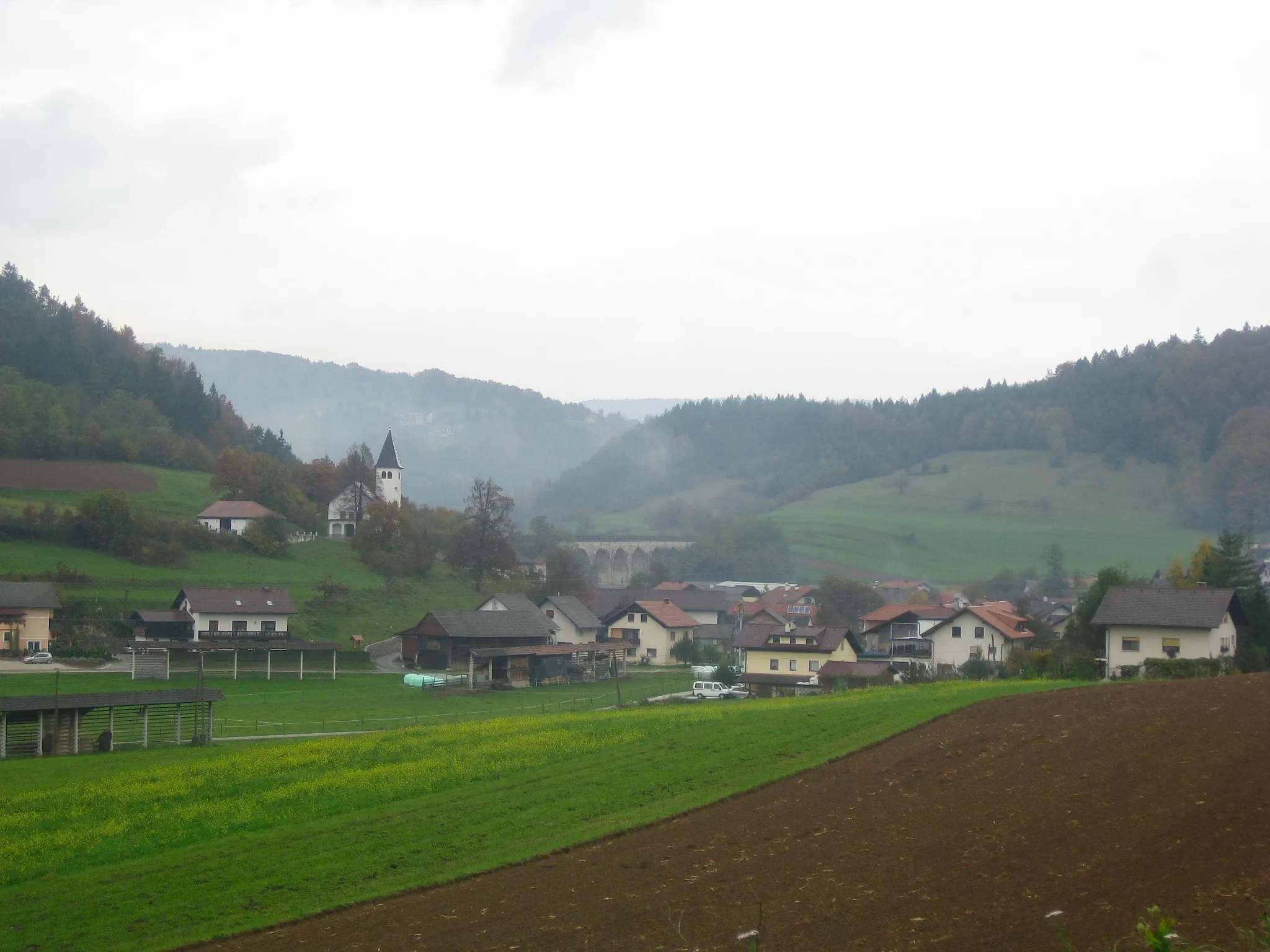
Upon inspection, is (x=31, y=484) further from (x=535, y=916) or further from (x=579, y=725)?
(x=535, y=916)

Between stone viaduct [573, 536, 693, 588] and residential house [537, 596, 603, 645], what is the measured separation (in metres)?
72.3

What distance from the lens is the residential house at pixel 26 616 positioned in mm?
59938

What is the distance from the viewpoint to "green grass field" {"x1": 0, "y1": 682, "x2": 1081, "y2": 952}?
16.6 metres

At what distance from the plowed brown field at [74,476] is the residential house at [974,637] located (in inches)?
2690

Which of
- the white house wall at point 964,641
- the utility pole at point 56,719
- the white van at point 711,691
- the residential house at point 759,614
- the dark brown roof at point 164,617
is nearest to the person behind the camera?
the utility pole at point 56,719

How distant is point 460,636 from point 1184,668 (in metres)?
38.8

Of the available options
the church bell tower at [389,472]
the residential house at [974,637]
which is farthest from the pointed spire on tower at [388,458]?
the residential house at [974,637]

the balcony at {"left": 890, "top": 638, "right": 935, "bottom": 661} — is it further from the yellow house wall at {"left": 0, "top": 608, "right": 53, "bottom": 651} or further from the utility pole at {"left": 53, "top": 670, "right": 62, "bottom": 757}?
the yellow house wall at {"left": 0, "top": 608, "right": 53, "bottom": 651}

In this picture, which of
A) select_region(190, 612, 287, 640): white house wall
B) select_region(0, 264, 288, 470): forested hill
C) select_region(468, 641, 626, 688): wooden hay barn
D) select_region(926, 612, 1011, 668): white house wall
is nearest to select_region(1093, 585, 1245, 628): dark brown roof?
select_region(926, 612, 1011, 668): white house wall

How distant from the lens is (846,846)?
54.8 ft

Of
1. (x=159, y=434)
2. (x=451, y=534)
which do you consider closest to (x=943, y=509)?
(x=451, y=534)

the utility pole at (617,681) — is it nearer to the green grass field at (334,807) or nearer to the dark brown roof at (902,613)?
the green grass field at (334,807)

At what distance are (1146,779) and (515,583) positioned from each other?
76063 millimetres

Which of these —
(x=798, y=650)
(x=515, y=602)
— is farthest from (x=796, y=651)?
(x=515, y=602)
